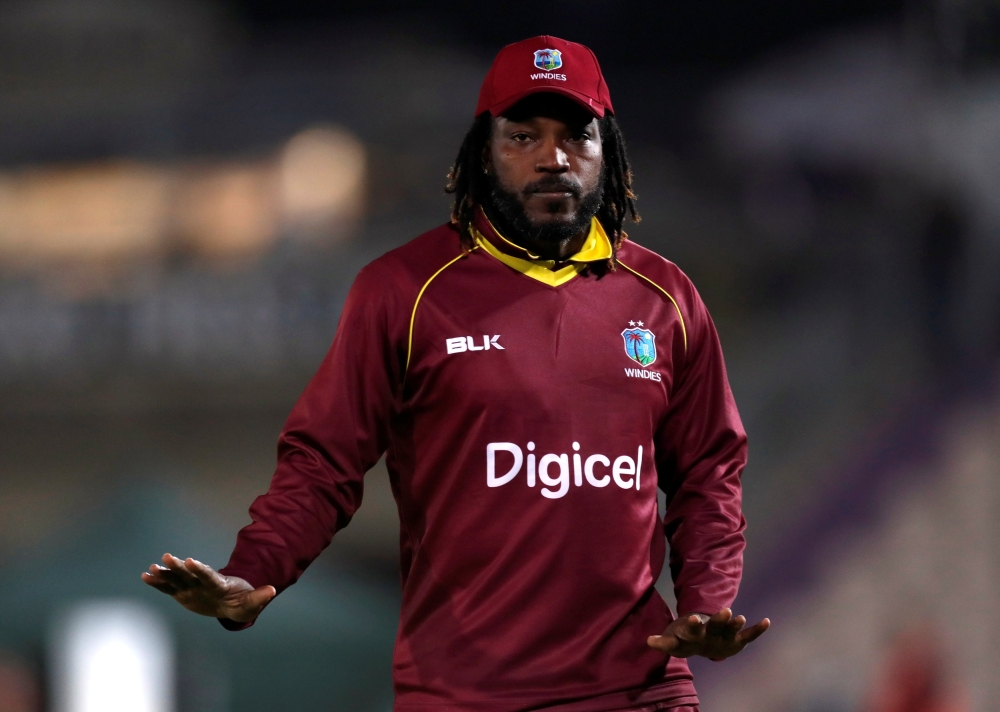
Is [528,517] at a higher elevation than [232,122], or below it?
below

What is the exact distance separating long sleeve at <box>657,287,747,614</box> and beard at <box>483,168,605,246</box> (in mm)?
202

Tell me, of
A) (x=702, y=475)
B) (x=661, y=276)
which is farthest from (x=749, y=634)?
(x=661, y=276)

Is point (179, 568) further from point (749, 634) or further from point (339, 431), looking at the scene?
point (749, 634)

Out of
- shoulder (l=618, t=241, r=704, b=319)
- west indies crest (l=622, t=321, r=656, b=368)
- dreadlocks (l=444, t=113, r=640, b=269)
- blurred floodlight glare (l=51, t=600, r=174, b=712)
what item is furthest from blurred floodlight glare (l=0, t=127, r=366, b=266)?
west indies crest (l=622, t=321, r=656, b=368)

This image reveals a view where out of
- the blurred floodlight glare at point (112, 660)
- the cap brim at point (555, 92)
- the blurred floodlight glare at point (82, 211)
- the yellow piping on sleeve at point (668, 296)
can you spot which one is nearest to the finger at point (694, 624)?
the yellow piping on sleeve at point (668, 296)

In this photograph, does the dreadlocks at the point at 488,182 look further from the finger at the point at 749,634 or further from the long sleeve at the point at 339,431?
the finger at the point at 749,634

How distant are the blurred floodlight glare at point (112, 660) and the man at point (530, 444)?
99.3 inches

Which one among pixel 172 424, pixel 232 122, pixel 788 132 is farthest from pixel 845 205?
pixel 172 424

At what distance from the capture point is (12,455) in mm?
4773

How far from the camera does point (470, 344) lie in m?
1.58

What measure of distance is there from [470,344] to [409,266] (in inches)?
5.9

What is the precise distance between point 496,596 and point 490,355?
12.1 inches

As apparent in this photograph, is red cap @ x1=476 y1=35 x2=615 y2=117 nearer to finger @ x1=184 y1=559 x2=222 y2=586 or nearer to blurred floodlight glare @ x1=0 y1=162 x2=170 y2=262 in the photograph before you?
finger @ x1=184 y1=559 x2=222 y2=586

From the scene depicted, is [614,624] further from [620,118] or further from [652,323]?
[620,118]
